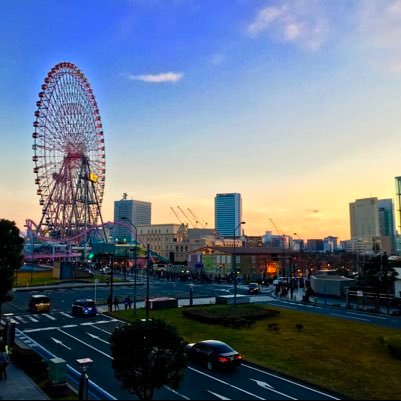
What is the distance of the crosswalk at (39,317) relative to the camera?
1624 inches

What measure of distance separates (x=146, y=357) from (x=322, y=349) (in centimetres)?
1707

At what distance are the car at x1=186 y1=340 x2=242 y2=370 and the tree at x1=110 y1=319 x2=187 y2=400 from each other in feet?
25.9

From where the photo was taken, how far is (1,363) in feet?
69.4

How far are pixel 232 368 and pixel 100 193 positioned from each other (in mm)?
98922

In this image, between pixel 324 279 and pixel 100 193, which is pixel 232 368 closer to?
pixel 324 279

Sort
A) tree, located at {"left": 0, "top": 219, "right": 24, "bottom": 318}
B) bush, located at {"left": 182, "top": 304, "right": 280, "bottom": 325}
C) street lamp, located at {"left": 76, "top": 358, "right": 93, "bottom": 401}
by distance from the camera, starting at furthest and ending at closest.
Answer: bush, located at {"left": 182, "top": 304, "right": 280, "bottom": 325} → tree, located at {"left": 0, "top": 219, "right": 24, "bottom": 318} → street lamp, located at {"left": 76, "top": 358, "right": 93, "bottom": 401}

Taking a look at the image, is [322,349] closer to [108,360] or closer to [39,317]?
[108,360]

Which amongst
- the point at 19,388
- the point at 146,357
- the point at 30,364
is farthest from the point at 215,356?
the point at 19,388

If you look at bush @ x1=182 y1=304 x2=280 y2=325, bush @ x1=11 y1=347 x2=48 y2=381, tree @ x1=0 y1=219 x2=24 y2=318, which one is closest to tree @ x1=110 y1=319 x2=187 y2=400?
bush @ x1=11 y1=347 x2=48 y2=381

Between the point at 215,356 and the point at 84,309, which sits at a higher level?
the point at 215,356

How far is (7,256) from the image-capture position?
1152 inches

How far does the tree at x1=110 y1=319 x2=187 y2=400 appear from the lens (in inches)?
627

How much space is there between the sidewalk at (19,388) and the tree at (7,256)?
7827 mm

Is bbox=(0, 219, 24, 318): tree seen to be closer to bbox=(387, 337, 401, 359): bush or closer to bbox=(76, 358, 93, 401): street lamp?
bbox=(76, 358, 93, 401): street lamp
